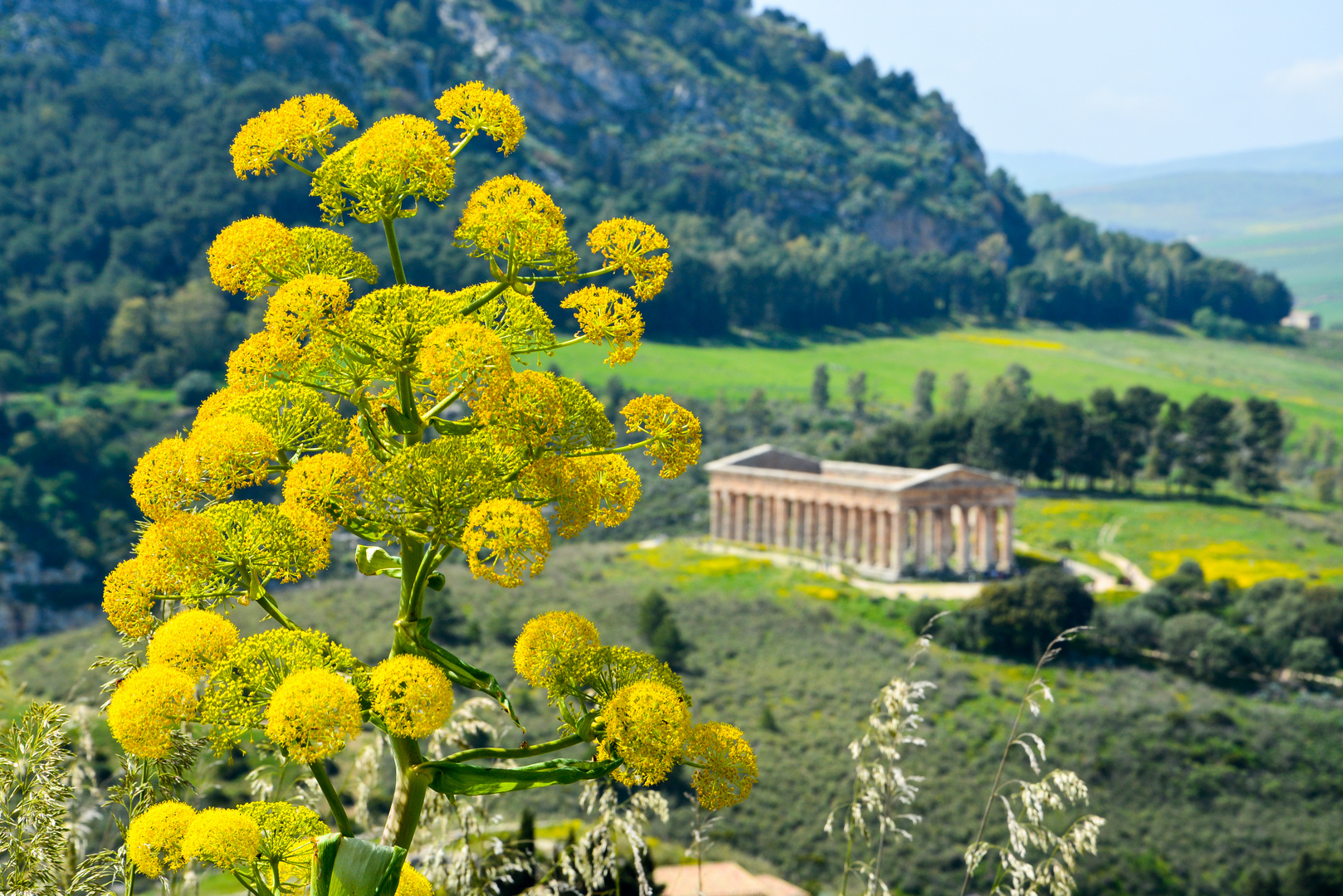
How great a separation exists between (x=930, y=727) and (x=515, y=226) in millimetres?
40303

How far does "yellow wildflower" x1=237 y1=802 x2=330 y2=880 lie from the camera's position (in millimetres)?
4504

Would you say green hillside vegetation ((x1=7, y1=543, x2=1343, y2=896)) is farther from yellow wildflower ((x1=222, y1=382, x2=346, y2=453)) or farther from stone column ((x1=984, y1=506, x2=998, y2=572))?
yellow wildflower ((x1=222, y1=382, x2=346, y2=453))

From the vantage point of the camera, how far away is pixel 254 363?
497 centimetres

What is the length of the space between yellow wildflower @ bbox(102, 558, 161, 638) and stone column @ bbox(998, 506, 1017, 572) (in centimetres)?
6395

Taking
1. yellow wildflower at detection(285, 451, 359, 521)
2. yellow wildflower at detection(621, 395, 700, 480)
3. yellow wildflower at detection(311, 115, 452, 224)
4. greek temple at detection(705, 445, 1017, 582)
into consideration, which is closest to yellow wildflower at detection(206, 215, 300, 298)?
yellow wildflower at detection(311, 115, 452, 224)

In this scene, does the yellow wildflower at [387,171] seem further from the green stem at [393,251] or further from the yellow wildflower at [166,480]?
the yellow wildflower at [166,480]

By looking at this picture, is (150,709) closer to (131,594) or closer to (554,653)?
(131,594)

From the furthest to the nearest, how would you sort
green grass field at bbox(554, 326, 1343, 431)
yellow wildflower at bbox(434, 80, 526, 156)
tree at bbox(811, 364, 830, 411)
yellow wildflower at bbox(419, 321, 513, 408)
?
green grass field at bbox(554, 326, 1343, 431) < tree at bbox(811, 364, 830, 411) < yellow wildflower at bbox(434, 80, 526, 156) < yellow wildflower at bbox(419, 321, 513, 408)

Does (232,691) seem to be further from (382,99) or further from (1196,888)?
(382,99)

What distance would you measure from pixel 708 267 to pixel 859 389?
38648 millimetres

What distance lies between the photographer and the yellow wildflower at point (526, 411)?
15.1ft

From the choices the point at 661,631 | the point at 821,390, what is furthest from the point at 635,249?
the point at 821,390

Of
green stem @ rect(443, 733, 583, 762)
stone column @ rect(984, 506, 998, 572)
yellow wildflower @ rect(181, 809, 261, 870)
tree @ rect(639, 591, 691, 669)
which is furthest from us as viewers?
stone column @ rect(984, 506, 998, 572)

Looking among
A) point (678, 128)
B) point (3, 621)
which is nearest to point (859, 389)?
point (3, 621)
